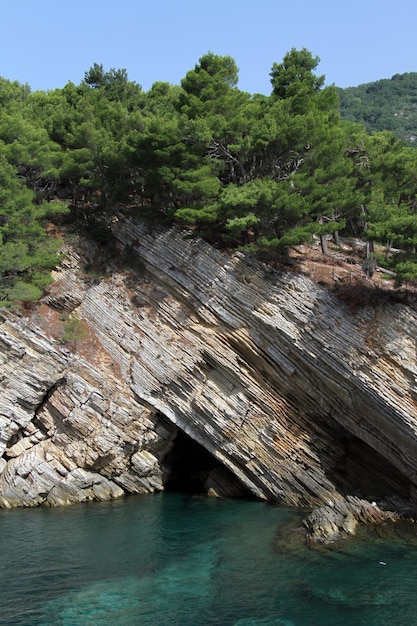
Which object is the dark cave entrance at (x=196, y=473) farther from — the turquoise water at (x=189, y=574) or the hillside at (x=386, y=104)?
the hillside at (x=386, y=104)

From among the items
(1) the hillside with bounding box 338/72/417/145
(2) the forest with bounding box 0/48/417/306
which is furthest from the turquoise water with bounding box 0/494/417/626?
(1) the hillside with bounding box 338/72/417/145

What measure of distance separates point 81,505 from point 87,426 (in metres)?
3.44

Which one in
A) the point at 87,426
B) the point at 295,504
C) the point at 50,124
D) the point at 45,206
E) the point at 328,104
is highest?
the point at 328,104

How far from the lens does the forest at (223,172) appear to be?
25.9 m

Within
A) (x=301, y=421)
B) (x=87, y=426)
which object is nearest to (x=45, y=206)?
(x=87, y=426)

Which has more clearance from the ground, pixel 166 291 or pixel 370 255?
pixel 370 255

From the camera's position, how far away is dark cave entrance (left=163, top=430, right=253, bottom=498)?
2684 cm

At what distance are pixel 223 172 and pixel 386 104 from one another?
13432cm

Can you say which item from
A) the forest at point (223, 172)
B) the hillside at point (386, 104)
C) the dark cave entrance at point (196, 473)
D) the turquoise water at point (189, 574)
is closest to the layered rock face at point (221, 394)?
the dark cave entrance at point (196, 473)

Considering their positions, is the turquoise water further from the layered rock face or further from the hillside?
the hillside

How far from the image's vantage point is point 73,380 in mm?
26250

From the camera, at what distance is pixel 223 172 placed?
30.1 meters

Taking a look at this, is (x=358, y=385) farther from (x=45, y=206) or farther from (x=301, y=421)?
(x=45, y=206)

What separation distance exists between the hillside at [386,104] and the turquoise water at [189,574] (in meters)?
98.9
